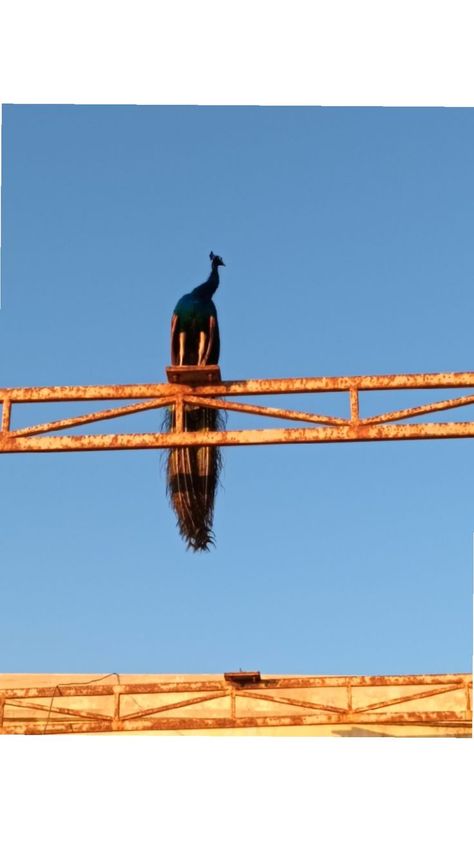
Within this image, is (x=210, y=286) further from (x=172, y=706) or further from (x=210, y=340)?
(x=172, y=706)

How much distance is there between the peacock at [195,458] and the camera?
1035 cm

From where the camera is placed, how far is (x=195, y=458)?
10.5 m

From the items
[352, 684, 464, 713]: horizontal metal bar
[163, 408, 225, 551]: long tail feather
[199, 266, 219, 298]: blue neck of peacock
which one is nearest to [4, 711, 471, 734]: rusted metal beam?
[352, 684, 464, 713]: horizontal metal bar

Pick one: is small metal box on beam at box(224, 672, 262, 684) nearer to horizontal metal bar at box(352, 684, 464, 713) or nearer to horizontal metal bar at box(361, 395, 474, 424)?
horizontal metal bar at box(352, 684, 464, 713)

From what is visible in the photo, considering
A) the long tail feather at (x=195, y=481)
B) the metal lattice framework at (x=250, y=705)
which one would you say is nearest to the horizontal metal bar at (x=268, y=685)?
the metal lattice framework at (x=250, y=705)

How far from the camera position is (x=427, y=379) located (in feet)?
31.7

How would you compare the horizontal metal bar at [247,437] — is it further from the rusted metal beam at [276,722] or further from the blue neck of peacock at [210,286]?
the rusted metal beam at [276,722]

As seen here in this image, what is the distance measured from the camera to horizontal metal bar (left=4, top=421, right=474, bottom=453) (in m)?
9.60

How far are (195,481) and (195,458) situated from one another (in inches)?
7.6

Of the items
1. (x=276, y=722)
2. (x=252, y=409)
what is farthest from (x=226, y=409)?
(x=276, y=722)

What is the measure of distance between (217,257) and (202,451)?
8.76ft

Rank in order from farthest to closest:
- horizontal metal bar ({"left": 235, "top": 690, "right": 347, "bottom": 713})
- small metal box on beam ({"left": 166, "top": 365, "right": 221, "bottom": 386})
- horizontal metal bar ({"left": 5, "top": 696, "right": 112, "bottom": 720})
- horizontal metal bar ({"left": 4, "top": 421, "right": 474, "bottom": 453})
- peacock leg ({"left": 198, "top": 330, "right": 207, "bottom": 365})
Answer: horizontal metal bar ({"left": 5, "top": 696, "right": 112, "bottom": 720})
horizontal metal bar ({"left": 235, "top": 690, "right": 347, "bottom": 713})
peacock leg ({"left": 198, "top": 330, "right": 207, "bottom": 365})
small metal box on beam ({"left": 166, "top": 365, "right": 221, "bottom": 386})
horizontal metal bar ({"left": 4, "top": 421, "right": 474, "bottom": 453})

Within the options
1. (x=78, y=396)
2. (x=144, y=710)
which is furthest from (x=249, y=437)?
(x=144, y=710)

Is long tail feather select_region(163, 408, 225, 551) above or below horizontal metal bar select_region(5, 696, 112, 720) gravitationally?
above
